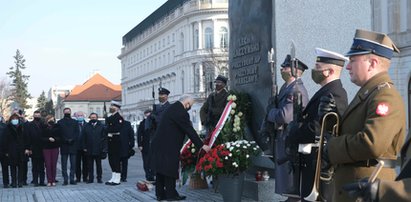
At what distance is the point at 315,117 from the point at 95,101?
137684 millimetres

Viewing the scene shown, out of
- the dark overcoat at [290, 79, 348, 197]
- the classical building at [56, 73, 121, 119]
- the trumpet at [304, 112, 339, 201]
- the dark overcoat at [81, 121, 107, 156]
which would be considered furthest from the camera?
the classical building at [56, 73, 121, 119]

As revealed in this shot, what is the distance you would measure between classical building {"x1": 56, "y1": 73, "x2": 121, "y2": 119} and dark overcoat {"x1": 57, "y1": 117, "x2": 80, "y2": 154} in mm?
121432

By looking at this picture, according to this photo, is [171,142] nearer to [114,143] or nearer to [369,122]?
[114,143]

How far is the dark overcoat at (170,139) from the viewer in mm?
10250

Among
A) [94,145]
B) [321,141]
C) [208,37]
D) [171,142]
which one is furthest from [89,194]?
[208,37]

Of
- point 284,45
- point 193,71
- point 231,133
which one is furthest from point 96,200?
point 193,71

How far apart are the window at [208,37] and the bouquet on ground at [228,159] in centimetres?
7718

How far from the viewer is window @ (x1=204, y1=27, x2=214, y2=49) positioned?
3398 inches

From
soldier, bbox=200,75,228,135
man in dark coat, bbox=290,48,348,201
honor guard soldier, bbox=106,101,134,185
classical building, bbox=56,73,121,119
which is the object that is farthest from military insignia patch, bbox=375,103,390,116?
classical building, bbox=56,73,121,119

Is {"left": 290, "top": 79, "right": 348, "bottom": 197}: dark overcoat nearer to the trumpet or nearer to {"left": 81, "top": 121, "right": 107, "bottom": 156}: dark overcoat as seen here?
the trumpet

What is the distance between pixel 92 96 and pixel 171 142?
133m

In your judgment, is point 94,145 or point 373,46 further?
point 94,145

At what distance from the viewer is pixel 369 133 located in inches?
155

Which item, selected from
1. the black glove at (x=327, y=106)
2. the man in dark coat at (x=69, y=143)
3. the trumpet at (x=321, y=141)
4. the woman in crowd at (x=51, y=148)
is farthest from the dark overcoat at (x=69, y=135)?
the black glove at (x=327, y=106)
